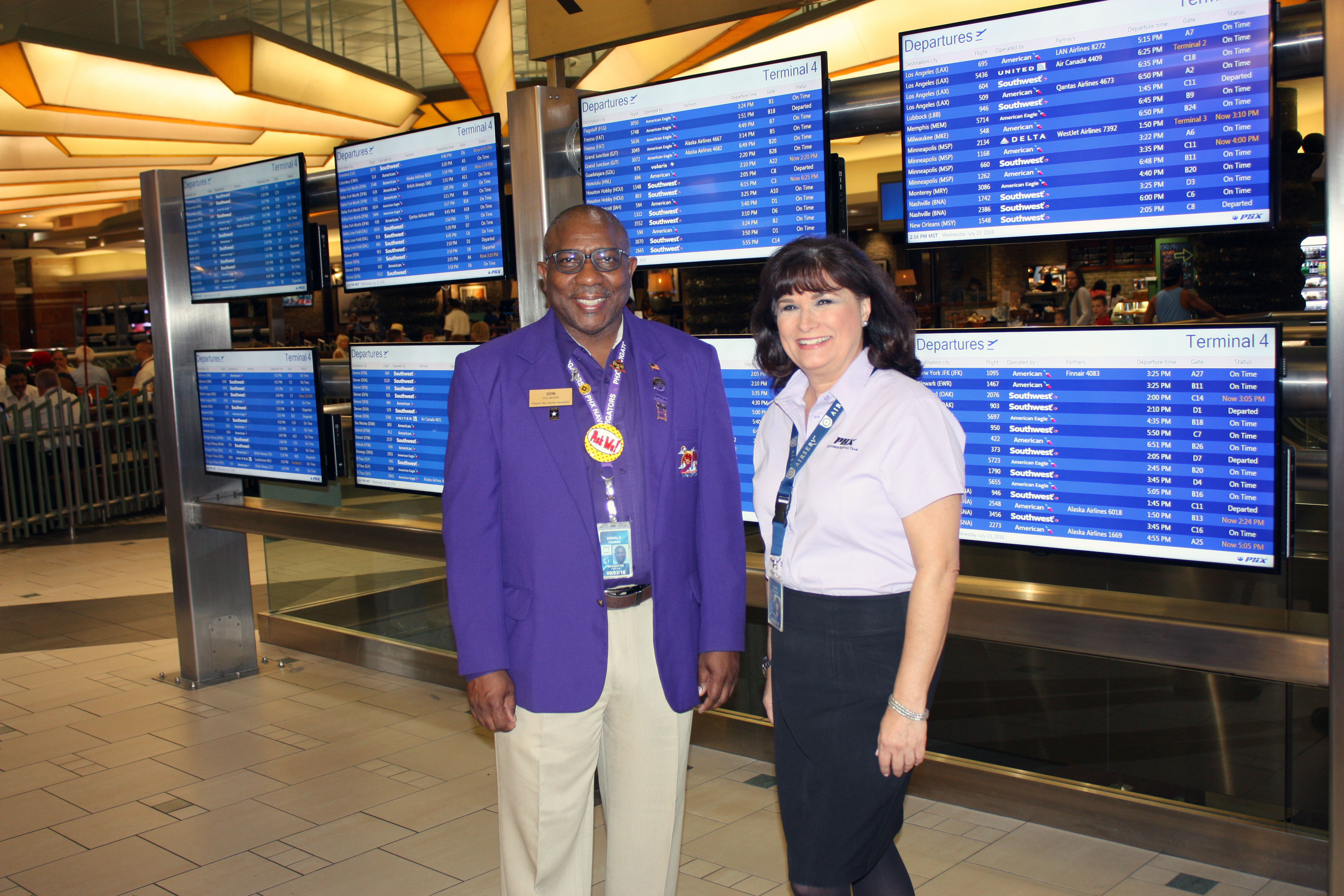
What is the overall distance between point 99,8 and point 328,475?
30.7 ft

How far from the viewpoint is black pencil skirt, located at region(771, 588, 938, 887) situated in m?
1.79

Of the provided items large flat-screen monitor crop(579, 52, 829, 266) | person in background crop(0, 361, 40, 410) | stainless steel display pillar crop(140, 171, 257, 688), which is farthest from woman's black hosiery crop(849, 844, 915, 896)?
person in background crop(0, 361, 40, 410)

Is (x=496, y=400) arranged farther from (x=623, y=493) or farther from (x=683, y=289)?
(x=683, y=289)

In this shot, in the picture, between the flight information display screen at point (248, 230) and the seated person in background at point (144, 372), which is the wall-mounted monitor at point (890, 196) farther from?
the flight information display screen at point (248, 230)

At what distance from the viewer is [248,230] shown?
4355 mm

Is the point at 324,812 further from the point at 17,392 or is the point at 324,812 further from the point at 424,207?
the point at 17,392

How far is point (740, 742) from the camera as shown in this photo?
12.6ft

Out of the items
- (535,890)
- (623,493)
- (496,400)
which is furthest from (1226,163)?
(535,890)

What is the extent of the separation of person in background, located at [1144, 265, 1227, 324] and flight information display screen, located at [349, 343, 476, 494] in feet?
21.1

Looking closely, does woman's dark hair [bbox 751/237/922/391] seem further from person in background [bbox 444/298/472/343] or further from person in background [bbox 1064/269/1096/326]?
person in background [bbox 444/298/472/343]

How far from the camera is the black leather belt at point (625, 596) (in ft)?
6.97

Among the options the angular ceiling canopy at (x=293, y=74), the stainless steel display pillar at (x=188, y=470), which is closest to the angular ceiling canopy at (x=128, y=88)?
the angular ceiling canopy at (x=293, y=74)

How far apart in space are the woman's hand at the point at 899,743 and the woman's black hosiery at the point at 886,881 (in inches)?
12.2

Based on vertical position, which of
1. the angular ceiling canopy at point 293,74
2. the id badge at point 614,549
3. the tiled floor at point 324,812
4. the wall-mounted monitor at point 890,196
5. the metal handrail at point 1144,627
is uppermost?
the angular ceiling canopy at point 293,74
